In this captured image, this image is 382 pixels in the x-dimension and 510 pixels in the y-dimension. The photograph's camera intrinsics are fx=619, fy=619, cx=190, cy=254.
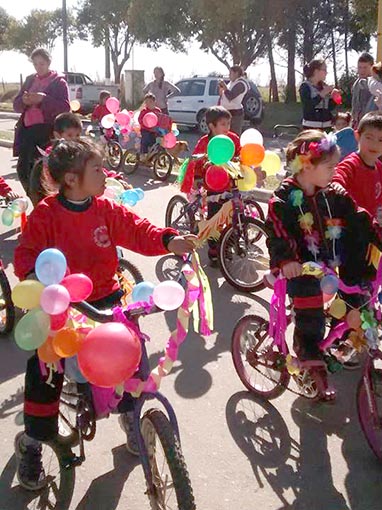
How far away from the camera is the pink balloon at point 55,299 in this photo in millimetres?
2258

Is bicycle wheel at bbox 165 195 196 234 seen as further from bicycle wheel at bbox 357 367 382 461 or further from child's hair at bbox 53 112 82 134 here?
bicycle wheel at bbox 357 367 382 461

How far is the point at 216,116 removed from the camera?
5.62m

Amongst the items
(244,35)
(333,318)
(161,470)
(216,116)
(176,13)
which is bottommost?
(161,470)

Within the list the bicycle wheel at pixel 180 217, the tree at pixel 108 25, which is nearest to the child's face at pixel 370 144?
the bicycle wheel at pixel 180 217

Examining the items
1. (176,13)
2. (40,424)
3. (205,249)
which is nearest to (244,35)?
(176,13)

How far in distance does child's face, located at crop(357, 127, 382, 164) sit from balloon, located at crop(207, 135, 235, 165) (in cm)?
113

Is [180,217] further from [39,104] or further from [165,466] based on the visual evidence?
[165,466]

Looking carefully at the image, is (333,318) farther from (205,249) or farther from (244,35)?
(244,35)

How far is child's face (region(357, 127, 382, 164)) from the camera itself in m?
3.71

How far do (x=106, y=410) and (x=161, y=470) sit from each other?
0.41 m

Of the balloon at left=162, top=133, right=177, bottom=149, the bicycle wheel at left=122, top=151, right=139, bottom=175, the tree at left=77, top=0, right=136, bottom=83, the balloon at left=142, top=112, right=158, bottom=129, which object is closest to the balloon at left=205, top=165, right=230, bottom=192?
the balloon at left=162, top=133, right=177, bottom=149

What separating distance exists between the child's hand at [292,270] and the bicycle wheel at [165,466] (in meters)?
1.00

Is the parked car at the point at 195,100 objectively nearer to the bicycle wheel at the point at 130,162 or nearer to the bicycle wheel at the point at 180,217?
the bicycle wheel at the point at 130,162

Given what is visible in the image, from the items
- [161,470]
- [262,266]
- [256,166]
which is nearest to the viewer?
[161,470]
